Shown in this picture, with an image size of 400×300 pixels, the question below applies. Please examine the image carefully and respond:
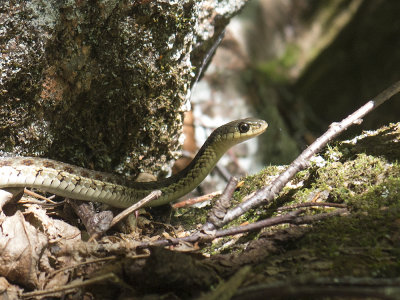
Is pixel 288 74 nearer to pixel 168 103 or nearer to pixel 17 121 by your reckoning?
pixel 168 103

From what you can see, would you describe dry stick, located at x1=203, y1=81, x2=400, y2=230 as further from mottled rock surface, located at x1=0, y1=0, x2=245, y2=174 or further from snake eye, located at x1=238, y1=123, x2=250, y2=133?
mottled rock surface, located at x1=0, y1=0, x2=245, y2=174

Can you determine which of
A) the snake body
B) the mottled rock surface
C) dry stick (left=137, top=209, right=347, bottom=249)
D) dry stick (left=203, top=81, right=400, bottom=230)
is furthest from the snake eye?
dry stick (left=137, top=209, right=347, bottom=249)

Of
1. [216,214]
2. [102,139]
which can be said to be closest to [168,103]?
[102,139]

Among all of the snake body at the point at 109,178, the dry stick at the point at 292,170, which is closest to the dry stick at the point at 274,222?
the dry stick at the point at 292,170

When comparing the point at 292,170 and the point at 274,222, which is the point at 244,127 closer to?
the point at 292,170

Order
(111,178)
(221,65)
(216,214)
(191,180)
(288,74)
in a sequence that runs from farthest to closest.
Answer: (288,74) → (221,65) → (191,180) → (111,178) → (216,214)

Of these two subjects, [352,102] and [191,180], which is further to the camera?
[352,102]
